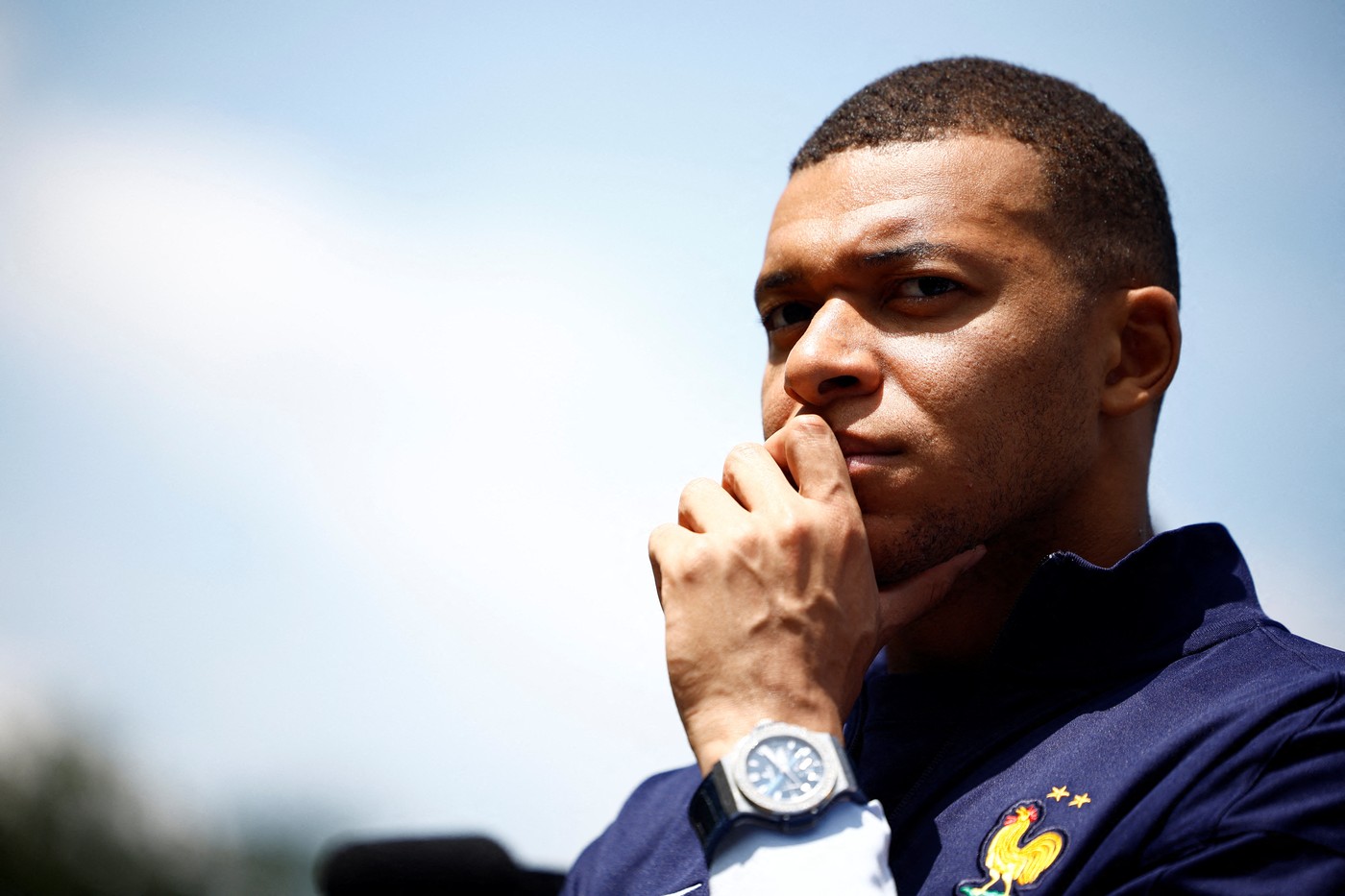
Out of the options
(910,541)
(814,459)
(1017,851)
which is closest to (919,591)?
(910,541)

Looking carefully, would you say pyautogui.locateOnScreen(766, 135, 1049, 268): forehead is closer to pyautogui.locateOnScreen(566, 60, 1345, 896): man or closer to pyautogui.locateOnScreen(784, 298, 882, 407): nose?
pyautogui.locateOnScreen(566, 60, 1345, 896): man

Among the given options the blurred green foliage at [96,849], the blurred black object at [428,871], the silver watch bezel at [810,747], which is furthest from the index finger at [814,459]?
the blurred green foliage at [96,849]

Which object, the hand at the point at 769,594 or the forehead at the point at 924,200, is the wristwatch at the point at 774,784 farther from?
the forehead at the point at 924,200

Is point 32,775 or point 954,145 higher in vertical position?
point 954,145

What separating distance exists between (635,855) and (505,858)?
73cm

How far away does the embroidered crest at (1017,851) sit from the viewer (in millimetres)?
2355

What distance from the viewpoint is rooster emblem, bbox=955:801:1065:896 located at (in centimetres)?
236

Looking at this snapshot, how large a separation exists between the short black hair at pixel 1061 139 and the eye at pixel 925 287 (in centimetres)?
37

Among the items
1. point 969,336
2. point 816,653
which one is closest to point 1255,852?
point 816,653

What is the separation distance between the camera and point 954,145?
333cm

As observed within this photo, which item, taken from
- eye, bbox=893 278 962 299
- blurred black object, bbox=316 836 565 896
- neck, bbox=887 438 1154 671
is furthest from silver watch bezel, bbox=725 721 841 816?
blurred black object, bbox=316 836 565 896

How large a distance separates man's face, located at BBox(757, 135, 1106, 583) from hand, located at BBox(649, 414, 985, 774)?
0.16 metres

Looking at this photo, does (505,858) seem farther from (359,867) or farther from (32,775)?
(32,775)

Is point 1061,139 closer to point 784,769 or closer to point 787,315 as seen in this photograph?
point 787,315
